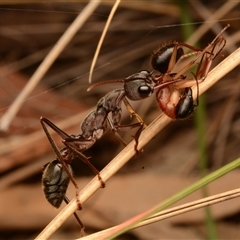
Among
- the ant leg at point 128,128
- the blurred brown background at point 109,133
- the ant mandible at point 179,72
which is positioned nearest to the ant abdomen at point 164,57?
the ant mandible at point 179,72

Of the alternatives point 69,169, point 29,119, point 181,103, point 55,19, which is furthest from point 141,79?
point 55,19

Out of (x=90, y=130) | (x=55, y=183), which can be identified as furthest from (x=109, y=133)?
(x=55, y=183)

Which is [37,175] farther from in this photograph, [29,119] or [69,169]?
[69,169]

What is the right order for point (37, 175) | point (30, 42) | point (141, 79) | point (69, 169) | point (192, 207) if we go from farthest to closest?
1. point (30, 42)
2. point (37, 175)
3. point (69, 169)
4. point (141, 79)
5. point (192, 207)

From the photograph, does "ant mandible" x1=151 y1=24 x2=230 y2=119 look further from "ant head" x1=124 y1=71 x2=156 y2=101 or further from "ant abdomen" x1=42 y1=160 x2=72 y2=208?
"ant abdomen" x1=42 y1=160 x2=72 y2=208

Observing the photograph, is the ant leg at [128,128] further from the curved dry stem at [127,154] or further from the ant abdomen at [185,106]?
the ant abdomen at [185,106]

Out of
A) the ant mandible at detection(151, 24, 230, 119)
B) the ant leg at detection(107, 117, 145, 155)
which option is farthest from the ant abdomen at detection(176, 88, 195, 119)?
the ant leg at detection(107, 117, 145, 155)

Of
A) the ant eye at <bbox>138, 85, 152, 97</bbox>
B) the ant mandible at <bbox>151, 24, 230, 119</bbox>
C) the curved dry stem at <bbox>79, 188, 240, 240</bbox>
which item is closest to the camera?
the curved dry stem at <bbox>79, 188, 240, 240</bbox>
